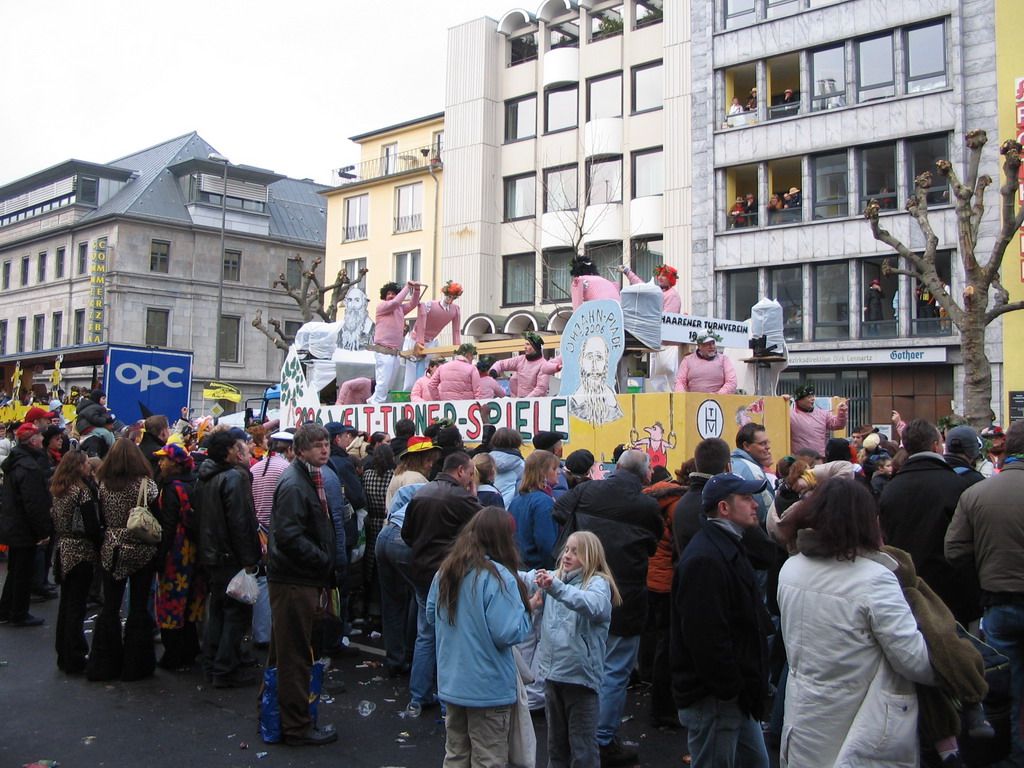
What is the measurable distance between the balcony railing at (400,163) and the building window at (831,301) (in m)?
16.0

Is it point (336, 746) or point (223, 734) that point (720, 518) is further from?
point (223, 734)

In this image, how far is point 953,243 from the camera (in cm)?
2473

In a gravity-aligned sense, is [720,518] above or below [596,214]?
below

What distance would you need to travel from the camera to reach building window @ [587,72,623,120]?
32.3 m

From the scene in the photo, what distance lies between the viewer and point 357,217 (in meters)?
40.3

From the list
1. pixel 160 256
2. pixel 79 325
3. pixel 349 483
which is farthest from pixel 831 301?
pixel 79 325

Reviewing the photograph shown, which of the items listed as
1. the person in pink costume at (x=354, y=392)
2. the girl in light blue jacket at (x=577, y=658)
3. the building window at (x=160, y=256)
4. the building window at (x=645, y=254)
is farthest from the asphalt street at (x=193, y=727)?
the building window at (x=160, y=256)

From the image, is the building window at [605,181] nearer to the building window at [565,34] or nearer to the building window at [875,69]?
the building window at [565,34]

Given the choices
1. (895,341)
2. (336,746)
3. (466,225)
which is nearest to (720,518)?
(336,746)

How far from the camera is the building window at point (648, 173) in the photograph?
102 ft

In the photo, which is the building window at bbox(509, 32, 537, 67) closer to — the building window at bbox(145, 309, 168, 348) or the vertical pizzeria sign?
the building window at bbox(145, 309, 168, 348)

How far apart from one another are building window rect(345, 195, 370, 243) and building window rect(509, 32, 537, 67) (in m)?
8.74

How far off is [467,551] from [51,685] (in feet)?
15.2

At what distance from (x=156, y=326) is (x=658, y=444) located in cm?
4434
